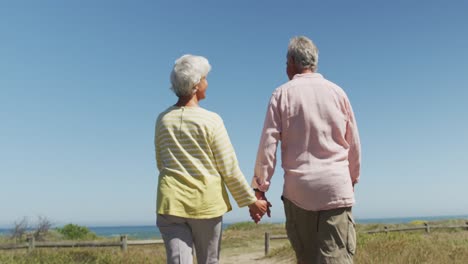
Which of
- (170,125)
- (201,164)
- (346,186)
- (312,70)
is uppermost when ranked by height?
(312,70)

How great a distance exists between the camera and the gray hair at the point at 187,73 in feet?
10.4

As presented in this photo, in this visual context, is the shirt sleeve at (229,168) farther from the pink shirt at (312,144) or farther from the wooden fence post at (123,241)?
the wooden fence post at (123,241)

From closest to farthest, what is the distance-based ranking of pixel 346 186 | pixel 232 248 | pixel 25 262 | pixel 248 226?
1. pixel 346 186
2. pixel 25 262
3. pixel 232 248
4. pixel 248 226

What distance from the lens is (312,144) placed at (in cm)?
314

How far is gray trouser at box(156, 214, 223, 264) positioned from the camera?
9.68 feet

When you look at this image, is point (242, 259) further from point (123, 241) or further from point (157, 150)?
point (157, 150)

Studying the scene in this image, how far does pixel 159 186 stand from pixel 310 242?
3.84ft

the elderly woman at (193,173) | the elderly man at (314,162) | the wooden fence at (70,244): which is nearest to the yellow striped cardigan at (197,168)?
the elderly woman at (193,173)

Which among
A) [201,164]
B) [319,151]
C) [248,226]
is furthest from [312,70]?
[248,226]

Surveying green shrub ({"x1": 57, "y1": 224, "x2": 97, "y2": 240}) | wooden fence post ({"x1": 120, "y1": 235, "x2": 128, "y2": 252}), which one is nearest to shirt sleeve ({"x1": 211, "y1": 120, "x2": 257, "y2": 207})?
wooden fence post ({"x1": 120, "y1": 235, "x2": 128, "y2": 252})

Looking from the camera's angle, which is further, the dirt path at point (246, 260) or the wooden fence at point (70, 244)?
the wooden fence at point (70, 244)

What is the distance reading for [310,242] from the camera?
3.21 meters

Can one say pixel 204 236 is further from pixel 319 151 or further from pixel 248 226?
pixel 248 226

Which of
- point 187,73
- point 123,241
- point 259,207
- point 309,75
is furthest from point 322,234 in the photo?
point 123,241
